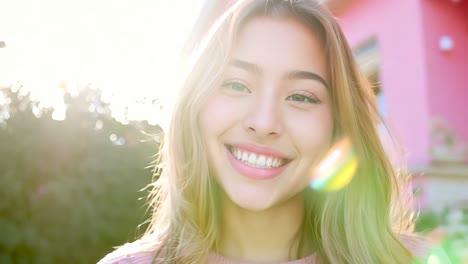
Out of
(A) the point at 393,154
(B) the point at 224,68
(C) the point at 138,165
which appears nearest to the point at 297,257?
(B) the point at 224,68

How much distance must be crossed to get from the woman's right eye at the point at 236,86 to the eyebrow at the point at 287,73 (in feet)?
0.19

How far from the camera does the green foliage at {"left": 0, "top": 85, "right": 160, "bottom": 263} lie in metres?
4.97

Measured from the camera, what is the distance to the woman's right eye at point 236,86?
86.4 inches

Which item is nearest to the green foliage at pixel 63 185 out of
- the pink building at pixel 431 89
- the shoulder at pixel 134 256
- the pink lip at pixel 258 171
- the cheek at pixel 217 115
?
the pink building at pixel 431 89

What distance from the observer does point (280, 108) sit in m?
2.15

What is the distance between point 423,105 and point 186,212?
3.72 metres

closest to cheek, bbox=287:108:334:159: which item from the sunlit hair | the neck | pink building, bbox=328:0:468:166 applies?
the sunlit hair

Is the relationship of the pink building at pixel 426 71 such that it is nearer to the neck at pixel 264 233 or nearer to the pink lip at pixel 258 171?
the neck at pixel 264 233

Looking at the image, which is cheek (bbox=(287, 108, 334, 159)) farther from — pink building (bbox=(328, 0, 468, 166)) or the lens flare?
pink building (bbox=(328, 0, 468, 166))

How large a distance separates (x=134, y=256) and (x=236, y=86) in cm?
72

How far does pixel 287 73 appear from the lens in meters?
2.15

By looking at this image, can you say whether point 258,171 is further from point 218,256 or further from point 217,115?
point 218,256

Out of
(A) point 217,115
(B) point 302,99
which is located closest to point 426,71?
(B) point 302,99

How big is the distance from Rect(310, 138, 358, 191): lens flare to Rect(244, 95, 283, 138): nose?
0.24 m
